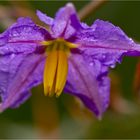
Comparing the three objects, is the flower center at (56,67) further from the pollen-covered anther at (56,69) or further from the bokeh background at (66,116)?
the bokeh background at (66,116)

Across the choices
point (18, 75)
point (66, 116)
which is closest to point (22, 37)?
point (18, 75)

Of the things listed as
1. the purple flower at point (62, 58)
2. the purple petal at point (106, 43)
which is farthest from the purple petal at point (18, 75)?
the purple petal at point (106, 43)

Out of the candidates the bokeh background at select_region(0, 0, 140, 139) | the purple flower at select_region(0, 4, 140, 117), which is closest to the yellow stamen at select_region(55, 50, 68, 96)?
the purple flower at select_region(0, 4, 140, 117)

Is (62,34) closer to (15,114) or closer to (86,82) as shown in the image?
(86,82)

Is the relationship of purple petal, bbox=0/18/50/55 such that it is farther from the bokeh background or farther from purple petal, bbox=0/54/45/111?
the bokeh background

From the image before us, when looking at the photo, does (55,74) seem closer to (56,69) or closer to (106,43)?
(56,69)

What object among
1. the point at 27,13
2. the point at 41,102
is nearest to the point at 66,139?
the point at 41,102
